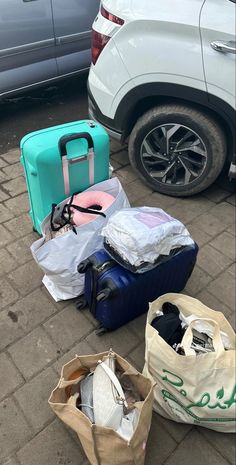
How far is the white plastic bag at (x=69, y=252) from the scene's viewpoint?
2.27m

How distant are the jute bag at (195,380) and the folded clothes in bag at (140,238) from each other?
1.04 ft

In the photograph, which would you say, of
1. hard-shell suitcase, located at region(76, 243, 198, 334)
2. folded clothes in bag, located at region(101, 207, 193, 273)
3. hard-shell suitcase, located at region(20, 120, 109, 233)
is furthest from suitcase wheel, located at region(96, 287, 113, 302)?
hard-shell suitcase, located at region(20, 120, 109, 233)

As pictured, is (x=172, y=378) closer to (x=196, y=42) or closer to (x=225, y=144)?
(x=225, y=144)

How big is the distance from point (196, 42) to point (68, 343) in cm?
220

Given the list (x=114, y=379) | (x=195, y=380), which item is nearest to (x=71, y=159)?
(x=114, y=379)

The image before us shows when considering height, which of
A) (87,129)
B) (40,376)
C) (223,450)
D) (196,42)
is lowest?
(223,450)

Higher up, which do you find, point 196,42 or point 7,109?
point 196,42

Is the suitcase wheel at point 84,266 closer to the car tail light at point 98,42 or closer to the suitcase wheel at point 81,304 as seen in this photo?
the suitcase wheel at point 81,304

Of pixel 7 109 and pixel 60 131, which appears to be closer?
pixel 60 131

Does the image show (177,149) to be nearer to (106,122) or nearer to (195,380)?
(106,122)

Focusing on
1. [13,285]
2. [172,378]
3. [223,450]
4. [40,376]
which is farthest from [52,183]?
[223,450]

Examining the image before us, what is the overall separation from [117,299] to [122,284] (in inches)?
4.0

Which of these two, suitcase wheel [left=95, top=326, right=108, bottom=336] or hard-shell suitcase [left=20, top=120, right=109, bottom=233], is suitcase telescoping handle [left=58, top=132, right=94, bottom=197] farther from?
suitcase wheel [left=95, top=326, right=108, bottom=336]

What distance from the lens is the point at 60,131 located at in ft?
8.27
